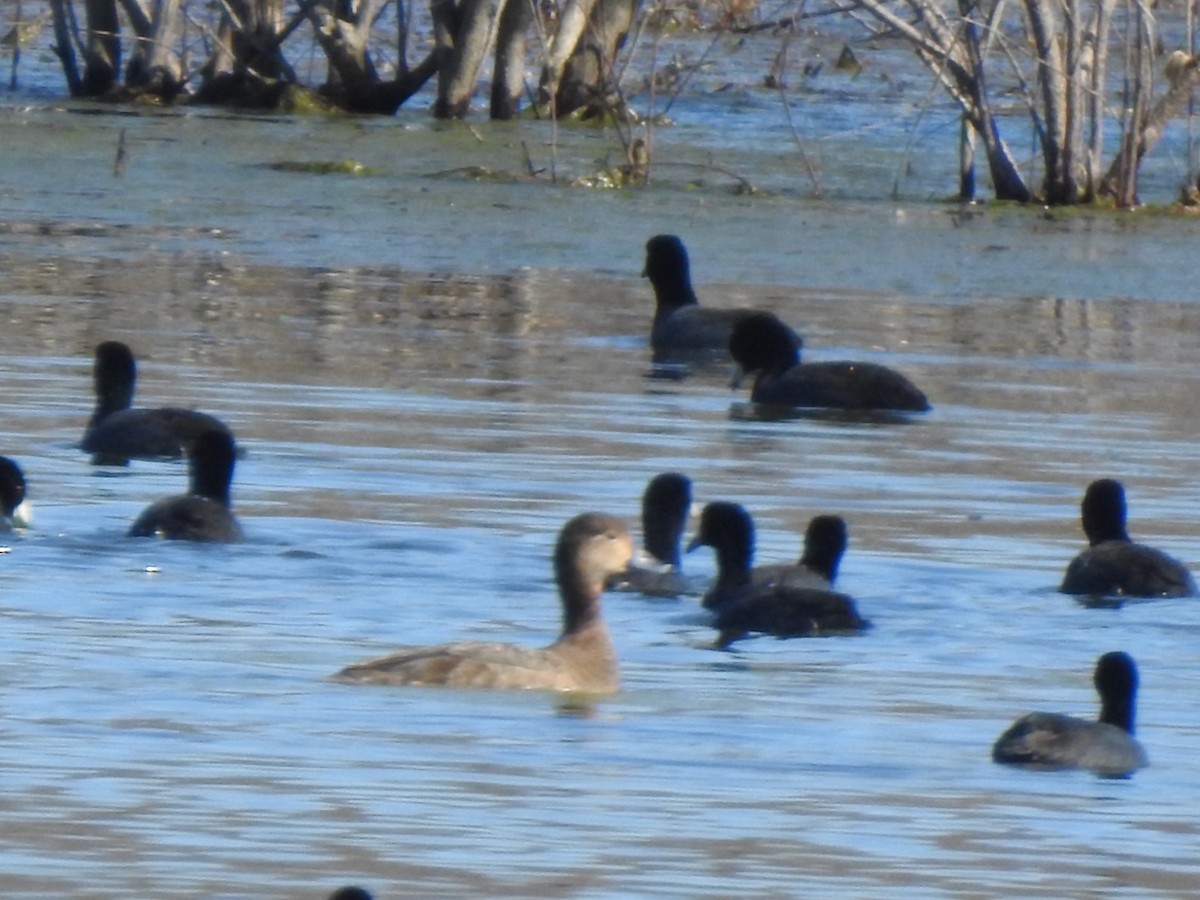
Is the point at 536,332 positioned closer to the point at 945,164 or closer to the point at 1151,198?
the point at 1151,198

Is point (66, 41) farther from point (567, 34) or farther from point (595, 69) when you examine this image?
point (595, 69)

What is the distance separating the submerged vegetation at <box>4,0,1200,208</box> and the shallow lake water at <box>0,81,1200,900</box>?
1072mm

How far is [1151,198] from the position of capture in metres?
25.0

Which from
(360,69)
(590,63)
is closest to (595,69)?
(590,63)

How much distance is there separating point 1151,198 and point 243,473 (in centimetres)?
1414

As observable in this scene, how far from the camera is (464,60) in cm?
3077

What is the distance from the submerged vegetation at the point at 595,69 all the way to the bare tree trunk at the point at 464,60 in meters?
0.02

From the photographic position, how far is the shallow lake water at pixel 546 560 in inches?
267

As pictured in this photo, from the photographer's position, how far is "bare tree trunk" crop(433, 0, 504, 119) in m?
30.1

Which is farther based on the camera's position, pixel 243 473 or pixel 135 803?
pixel 243 473

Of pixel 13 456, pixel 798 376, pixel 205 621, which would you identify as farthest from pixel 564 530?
pixel 798 376

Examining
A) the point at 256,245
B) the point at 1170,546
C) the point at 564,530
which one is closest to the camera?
the point at 564,530

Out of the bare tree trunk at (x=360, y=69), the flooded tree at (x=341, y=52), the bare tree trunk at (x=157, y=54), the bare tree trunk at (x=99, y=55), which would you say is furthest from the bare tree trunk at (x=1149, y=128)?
the bare tree trunk at (x=99, y=55)

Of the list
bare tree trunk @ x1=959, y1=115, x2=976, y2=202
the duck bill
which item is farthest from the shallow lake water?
bare tree trunk @ x1=959, y1=115, x2=976, y2=202
